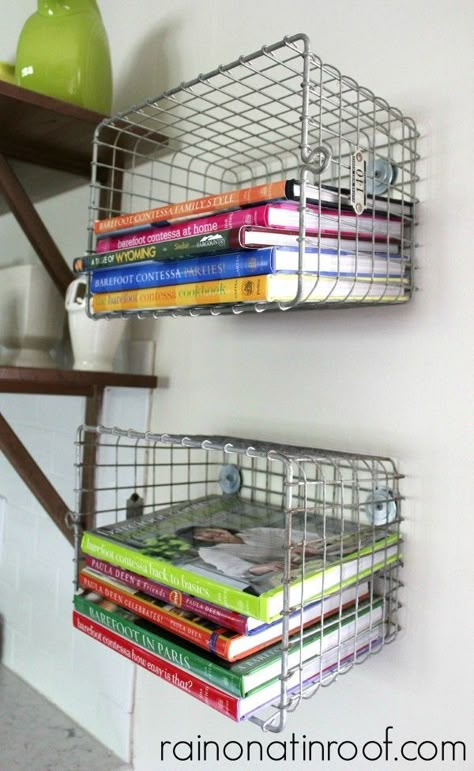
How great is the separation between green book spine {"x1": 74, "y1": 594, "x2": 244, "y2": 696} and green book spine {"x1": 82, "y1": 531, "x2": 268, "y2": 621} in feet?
0.18

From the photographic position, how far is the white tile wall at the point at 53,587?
1.17m

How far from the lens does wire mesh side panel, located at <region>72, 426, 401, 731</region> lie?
64 cm

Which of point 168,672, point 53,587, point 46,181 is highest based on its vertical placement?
point 46,181

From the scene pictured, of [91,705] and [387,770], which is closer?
[387,770]

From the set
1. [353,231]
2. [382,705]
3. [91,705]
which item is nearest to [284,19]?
[353,231]

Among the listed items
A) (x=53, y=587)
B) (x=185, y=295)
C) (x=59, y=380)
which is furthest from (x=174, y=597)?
(x=53, y=587)

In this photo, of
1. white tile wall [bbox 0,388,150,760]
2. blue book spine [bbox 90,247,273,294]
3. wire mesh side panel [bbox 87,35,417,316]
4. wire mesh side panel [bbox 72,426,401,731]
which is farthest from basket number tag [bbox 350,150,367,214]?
white tile wall [bbox 0,388,150,760]

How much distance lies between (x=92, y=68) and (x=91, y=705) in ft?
3.69

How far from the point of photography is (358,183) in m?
0.67

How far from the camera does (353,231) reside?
2.24 feet

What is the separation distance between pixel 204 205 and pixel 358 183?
0.52 ft

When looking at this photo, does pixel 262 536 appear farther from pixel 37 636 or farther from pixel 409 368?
pixel 37 636

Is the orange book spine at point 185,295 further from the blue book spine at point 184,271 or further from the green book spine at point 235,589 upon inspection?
the green book spine at point 235,589

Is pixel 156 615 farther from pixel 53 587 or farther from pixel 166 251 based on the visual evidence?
pixel 53 587
